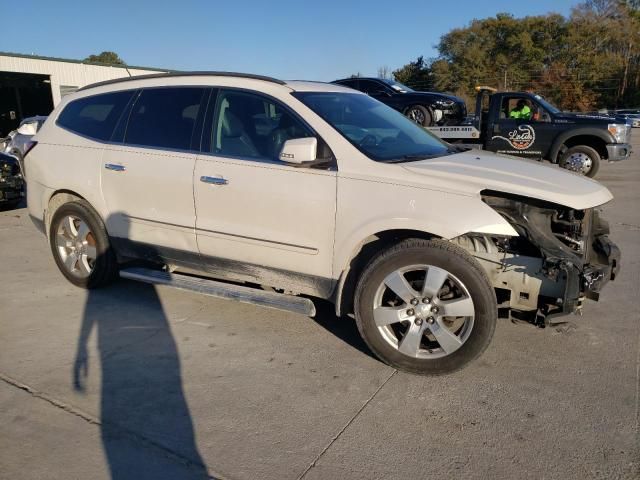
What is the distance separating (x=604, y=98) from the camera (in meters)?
62.9

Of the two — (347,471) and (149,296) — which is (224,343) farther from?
(347,471)

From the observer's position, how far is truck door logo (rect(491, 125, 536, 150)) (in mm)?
11648

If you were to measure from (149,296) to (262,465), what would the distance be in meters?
2.62

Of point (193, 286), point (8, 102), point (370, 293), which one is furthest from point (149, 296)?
point (8, 102)

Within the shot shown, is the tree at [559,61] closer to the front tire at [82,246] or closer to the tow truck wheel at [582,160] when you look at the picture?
the tow truck wheel at [582,160]

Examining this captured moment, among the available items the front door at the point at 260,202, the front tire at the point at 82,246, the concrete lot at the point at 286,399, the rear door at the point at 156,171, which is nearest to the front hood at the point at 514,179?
the front door at the point at 260,202

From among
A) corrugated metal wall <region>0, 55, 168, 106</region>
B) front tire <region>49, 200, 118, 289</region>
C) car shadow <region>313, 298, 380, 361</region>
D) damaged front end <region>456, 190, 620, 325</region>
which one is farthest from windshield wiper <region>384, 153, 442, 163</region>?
corrugated metal wall <region>0, 55, 168, 106</region>

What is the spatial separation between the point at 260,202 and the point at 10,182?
7.19 m

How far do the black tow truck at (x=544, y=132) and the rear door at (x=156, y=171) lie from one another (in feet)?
26.9

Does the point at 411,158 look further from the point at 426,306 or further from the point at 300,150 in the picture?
the point at 426,306

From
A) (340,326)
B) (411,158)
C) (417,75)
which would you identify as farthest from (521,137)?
(417,75)

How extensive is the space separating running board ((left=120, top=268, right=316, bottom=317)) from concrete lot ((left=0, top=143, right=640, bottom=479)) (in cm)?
29

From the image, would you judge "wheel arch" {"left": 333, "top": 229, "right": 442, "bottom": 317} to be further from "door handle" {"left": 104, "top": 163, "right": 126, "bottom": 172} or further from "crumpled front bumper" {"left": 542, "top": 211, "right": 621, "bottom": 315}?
Result: "door handle" {"left": 104, "top": 163, "right": 126, "bottom": 172}

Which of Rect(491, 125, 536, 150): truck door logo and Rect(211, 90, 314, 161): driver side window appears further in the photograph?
Rect(491, 125, 536, 150): truck door logo
